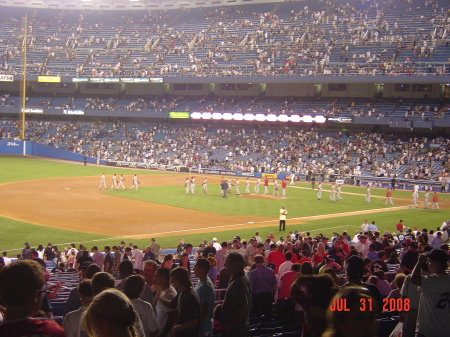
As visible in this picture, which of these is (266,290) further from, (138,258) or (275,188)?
(275,188)

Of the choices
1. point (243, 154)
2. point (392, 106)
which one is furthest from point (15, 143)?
point (392, 106)

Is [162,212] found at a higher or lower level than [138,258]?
lower

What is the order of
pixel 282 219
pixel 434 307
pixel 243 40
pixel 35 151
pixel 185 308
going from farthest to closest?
pixel 243 40, pixel 35 151, pixel 282 219, pixel 434 307, pixel 185 308

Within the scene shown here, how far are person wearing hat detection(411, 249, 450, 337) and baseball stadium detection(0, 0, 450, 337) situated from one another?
59.3ft

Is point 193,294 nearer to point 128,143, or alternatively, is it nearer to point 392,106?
point 392,106

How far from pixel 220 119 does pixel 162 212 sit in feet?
125

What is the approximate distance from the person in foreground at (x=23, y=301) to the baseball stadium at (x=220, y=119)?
20244 mm

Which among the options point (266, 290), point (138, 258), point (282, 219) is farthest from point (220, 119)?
point (266, 290)

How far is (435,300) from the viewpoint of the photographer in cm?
641

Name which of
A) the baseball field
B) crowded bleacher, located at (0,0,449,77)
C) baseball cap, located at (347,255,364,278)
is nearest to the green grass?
the baseball field

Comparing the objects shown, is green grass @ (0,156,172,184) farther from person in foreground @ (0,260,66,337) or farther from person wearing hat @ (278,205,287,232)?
person in foreground @ (0,260,66,337)

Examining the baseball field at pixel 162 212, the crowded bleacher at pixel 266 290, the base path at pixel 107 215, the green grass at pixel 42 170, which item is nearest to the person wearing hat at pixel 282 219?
the baseball field at pixel 162 212

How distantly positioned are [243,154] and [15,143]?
92.2 ft

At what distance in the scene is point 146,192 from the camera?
137 feet
